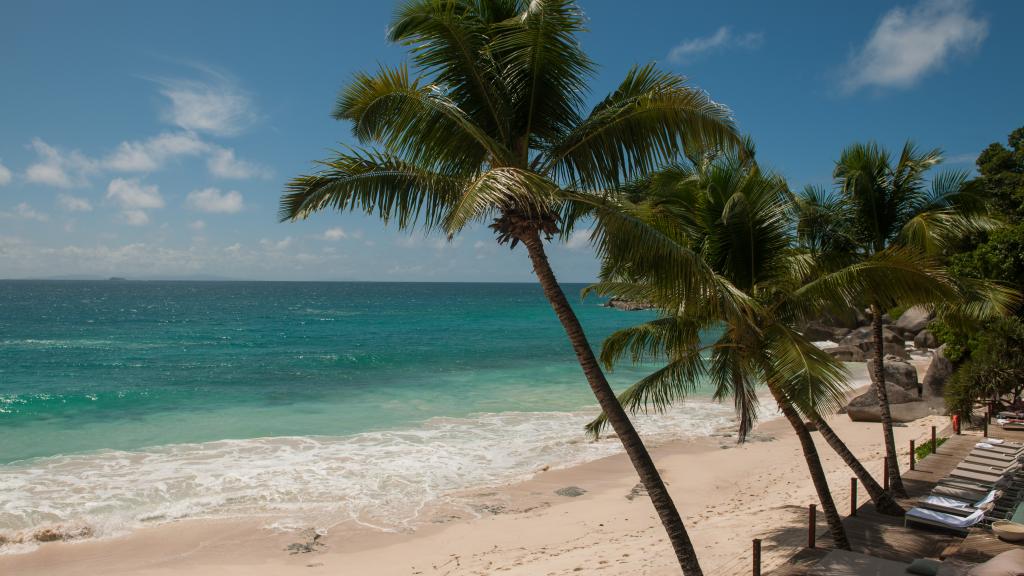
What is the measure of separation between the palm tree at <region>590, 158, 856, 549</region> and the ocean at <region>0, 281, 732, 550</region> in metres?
1.44

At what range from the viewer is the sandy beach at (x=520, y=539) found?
9.41m

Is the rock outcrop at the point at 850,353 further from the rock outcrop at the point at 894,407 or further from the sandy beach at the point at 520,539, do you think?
the sandy beach at the point at 520,539

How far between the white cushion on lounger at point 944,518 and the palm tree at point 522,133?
4464 mm

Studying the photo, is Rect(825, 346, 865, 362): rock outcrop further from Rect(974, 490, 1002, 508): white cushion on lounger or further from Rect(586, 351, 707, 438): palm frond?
Rect(586, 351, 707, 438): palm frond

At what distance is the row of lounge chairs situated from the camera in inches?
330

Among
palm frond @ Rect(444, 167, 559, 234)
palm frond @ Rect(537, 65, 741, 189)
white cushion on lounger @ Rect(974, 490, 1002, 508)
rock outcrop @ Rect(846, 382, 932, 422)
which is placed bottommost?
rock outcrop @ Rect(846, 382, 932, 422)

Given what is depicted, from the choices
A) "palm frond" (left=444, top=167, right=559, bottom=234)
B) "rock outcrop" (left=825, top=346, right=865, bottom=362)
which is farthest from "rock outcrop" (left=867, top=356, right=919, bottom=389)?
"palm frond" (left=444, top=167, right=559, bottom=234)

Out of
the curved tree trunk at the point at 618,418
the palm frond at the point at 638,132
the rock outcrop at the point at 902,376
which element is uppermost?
the palm frond at the point at 638,132

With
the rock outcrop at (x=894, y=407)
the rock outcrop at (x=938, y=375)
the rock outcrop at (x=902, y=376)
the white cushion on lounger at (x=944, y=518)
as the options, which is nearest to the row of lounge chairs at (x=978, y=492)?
the white cushion on lounger at (x=944, y=518)

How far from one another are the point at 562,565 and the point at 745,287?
4.97 metres

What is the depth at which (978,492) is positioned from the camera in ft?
30.9

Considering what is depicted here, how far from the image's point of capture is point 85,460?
1574 cm

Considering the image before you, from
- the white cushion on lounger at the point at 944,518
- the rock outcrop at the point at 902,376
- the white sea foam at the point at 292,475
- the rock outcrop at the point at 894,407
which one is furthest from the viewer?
the rock outcrop at the point at 902,376

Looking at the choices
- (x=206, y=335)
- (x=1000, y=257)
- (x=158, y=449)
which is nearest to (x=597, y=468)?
(x=1000, y=257)
